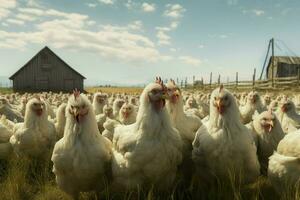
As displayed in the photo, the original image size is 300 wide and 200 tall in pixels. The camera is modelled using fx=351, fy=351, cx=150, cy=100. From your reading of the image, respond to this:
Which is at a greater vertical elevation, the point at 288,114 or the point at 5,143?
the point at 288,114

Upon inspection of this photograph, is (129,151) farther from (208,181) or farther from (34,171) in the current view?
(34,171)

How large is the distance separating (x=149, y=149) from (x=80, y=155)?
103 cm

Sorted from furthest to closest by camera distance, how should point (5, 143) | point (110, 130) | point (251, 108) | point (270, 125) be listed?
point (251, 108)
point (110, 130)
point (5, 143)
point (270, 125)

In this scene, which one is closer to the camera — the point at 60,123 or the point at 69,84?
the point at 60,123

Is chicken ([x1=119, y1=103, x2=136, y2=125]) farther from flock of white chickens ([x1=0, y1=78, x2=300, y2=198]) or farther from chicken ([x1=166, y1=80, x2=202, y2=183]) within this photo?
flock of white chickens ([x1=0, y1=78, x2=300, y2=198])

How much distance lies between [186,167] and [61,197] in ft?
7.01

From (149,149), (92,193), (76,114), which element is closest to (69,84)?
(92,193)

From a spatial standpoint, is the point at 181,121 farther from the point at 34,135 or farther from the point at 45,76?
the point at 45,76

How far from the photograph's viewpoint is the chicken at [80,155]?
199 inches

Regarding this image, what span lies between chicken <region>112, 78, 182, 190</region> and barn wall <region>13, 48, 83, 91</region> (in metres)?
39.9

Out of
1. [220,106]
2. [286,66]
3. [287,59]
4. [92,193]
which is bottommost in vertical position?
[92,193]

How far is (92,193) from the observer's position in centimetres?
587

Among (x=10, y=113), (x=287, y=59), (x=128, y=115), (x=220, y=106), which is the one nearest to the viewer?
(x=220, y=106)

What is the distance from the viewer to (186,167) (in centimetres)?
605
